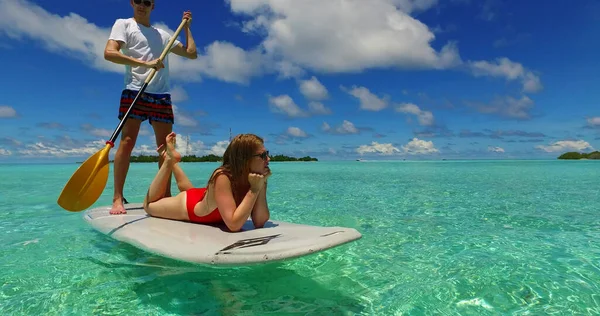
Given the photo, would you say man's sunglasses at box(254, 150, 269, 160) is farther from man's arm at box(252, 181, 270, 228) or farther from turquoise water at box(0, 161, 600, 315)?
turquoise water at box(0, 161, 600, 315)

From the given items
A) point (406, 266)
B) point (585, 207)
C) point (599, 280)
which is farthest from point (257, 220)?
point (585, 207)

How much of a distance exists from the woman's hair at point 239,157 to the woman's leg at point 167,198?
0.89 m

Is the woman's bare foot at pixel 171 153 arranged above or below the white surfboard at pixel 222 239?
above

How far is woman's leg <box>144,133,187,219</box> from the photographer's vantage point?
4.26m

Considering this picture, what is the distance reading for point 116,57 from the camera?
4816 mm

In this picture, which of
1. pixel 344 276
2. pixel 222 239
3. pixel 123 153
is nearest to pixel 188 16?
pixel 123 153

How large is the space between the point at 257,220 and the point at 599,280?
3233 millimetres

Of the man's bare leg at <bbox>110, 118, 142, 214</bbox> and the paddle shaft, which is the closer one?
the paddle shaft

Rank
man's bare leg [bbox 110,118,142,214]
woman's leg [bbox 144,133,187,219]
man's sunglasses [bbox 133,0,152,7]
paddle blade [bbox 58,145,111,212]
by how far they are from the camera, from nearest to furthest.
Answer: woman's leg [bbox 144,133,187,219], paddle blade [bbox 58,145,111,212], man's bare leg [bbox 110,118,142,214], man's sunglasses [bbox 133,0,152,7]

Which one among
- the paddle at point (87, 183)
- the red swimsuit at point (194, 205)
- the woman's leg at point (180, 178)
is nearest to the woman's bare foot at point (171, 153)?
the woman's leg at point (180, 178)

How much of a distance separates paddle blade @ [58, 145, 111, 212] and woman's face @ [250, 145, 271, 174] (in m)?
2.14

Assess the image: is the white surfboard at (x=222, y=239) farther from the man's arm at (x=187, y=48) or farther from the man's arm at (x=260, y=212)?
the man's arm at (x=187, y=48)

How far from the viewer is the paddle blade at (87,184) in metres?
4.36

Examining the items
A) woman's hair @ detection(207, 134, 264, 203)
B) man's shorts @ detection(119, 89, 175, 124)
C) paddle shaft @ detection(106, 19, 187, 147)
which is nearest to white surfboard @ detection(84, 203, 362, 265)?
woman's hair @ detection(207, 134, 264, 203)
